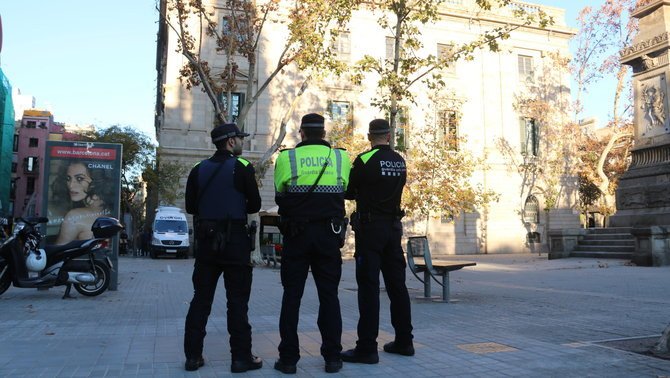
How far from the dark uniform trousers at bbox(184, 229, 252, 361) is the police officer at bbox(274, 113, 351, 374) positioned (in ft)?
0.99

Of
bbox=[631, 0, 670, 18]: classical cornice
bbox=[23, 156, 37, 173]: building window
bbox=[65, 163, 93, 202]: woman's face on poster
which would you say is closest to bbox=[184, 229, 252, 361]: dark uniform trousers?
bbox=[65, 163, 93, 202]: woman's face on poster

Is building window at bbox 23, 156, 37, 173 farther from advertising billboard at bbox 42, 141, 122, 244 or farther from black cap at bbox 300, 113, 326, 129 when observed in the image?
black cap at bbox 300, 113, 326, 129

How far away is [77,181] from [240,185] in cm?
697

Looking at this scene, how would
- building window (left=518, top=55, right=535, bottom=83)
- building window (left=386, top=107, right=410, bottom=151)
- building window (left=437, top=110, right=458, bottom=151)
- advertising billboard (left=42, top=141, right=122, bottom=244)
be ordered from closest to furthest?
advertising billboard (left=42, top=141, right=122, bottom=244) < building window (left=386, top=107, right=410, bottom=151) < building window (left=437, top=110, right=458, bottom=151) < building window (left=518, top=55, right=535, bottom=83)

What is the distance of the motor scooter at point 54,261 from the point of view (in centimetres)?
871

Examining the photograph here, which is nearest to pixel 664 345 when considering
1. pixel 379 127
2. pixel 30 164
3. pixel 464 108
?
pixel 379 127

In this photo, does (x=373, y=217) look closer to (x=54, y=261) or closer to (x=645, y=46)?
(x=54, y=261)

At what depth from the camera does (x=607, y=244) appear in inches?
690

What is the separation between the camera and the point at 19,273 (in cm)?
868

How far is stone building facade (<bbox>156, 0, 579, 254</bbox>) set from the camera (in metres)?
29.4

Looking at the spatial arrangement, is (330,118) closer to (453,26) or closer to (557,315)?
(453,26)

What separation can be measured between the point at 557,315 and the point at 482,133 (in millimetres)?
29029

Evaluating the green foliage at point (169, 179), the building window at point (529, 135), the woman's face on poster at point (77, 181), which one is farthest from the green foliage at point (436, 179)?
the woman's face on poster at point (77, 181)

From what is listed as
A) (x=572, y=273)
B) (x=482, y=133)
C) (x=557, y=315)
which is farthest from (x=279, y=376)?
(x=482, y=133)
